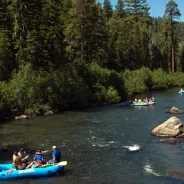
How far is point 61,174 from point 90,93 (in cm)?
2779

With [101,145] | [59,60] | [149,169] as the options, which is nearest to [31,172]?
[149,169]

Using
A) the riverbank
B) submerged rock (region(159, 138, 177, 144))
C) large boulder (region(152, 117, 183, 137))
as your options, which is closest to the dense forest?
the riverbank

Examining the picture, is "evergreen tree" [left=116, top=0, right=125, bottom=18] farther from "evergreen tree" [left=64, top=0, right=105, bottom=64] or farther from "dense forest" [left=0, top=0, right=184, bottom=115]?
"evergreen tree" [left=64, top=0, right=105, bottom=64]

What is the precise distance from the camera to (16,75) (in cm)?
3709

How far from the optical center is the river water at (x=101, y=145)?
54.1ft

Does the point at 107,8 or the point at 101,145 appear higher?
the point at 107,8

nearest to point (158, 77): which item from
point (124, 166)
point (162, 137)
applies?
point (162, 137)

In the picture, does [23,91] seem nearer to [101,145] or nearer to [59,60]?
[59,60]

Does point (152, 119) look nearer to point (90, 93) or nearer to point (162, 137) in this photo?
point (162, 137)

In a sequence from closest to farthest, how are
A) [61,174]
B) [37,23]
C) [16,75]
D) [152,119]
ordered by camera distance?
1. [61,174]
2. [152,119]
3. [16,75]
4. [37,23]

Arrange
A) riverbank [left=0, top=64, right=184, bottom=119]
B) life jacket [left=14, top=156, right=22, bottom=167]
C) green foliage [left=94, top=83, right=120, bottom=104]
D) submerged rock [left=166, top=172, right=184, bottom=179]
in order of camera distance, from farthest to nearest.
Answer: green foliage [left=94, top=83, right=120, bottom=104] < riverbank [left=0, top=64, right=184, bottom=119] < life jacket [left=14, top=156, right=22, bottom=167] < submerged rock [left=166, top=172, right=184, bottom=179]

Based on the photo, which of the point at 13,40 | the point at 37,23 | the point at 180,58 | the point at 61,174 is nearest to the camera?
the point at 61,174

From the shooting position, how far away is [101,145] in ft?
72.9

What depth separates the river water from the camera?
1648 centimetres
